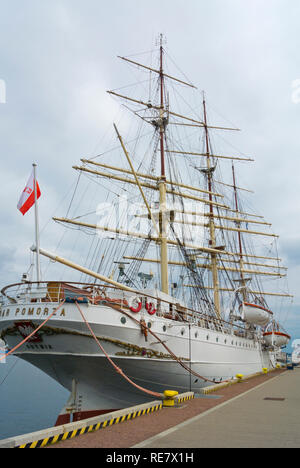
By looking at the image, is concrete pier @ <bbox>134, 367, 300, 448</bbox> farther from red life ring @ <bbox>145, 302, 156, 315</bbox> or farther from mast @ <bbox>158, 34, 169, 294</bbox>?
mast @ <bbox>158, 34, 169, 294</bbox>

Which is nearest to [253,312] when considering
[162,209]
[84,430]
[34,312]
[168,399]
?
[162,209]

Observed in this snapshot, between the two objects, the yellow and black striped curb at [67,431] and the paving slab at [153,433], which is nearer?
the yellow and black striped curb at [67,431]

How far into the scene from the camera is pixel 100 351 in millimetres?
12281

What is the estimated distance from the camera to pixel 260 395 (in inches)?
537

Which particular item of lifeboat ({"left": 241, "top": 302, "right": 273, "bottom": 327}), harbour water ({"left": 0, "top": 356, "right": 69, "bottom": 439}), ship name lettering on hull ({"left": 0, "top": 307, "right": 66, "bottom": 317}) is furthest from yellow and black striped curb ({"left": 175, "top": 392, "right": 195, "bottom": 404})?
lifeboat ({"left": 241, "top": 302, "right": 273, "bottom": 327})

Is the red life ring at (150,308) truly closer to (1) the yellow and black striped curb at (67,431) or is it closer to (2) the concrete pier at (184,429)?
(2) the concrete pier at (184,429)

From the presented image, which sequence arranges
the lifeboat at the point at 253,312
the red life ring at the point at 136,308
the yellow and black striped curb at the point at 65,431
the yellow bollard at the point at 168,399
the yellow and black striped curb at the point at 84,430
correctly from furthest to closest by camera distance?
the lifeboat at the point at 253,312 → the red life ring at the point at 136,308 → the yellow bollard at the point at 168,399 → the yellow and black striped curb at the point at 84,430 → the yellow and black striped curb at the point at 65,431

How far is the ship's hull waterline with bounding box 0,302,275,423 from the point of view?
1208cm

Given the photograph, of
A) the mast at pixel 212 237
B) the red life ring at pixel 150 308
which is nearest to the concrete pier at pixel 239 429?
the red life ring at pixel 150 308

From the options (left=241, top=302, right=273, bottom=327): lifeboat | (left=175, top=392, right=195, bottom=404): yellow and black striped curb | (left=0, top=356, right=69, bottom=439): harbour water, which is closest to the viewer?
(left=175, top=392, right=195, bottom=404): yellow and black striped curb

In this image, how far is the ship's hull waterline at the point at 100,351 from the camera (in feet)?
39.6

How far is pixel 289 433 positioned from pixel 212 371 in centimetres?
1148

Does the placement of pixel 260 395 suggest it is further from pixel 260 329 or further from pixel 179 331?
pixel 260 329
